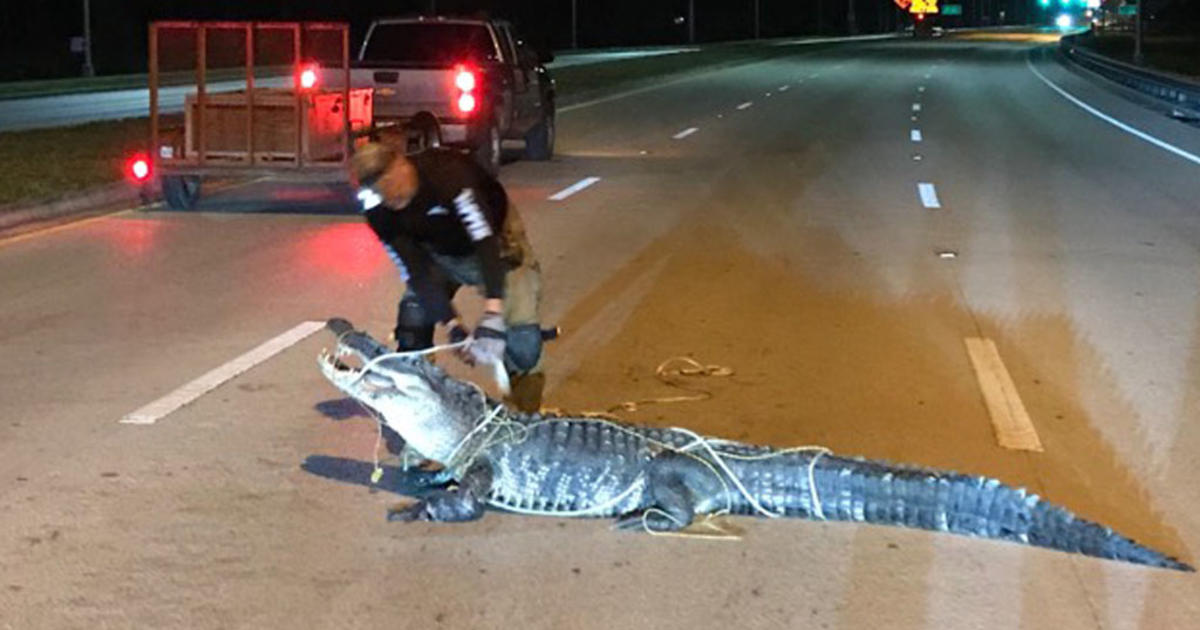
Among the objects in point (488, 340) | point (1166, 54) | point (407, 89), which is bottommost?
point (488, 340)

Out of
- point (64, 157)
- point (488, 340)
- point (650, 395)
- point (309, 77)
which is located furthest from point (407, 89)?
point (488, 340)

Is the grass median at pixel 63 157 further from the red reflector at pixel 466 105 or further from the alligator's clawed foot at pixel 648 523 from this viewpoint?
the alligator's clawed foot at pixel 648 523

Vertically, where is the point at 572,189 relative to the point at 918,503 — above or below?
above

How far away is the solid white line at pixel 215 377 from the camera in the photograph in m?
7.98

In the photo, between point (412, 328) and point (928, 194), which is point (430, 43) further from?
point (412, 328)

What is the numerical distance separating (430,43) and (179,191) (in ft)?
15.2

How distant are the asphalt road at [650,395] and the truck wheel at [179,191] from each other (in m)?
0.34

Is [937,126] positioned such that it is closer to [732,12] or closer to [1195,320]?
[1195,320]

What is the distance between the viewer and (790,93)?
43.5 meters

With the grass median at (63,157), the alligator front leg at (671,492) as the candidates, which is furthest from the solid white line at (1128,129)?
the alligator front leg at (671,492)

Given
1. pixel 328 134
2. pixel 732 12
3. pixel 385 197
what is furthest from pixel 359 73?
pixel 732 12

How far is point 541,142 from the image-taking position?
23.1 meters

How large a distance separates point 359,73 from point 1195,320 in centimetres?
1102

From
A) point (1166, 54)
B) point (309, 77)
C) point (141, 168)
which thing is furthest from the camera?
point (1166, 54)
